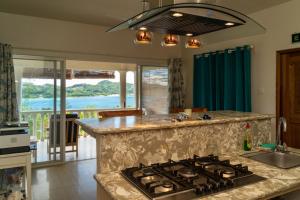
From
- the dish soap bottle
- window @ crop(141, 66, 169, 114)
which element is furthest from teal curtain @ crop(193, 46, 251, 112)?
the dish soap bottle

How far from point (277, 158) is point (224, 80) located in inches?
110

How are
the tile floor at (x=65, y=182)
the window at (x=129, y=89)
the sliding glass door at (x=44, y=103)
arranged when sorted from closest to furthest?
1. the tile floor at (x=65, y=182)
2. the sliding glass door at (x=44, y=103)
3. the window at (x=129, y=89)

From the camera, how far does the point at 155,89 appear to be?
226 inches

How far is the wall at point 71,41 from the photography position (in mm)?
4090

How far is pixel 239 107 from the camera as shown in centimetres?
422

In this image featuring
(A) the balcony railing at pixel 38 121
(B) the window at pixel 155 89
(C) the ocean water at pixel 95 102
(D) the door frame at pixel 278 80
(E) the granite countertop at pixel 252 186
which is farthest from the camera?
(C) the ocean water at pixel 95 102

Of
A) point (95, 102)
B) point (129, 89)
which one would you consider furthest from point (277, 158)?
point (95, 102)

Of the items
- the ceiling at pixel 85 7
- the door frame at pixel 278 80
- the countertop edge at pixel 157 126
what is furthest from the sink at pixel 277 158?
the ceiling at pixel 85 7

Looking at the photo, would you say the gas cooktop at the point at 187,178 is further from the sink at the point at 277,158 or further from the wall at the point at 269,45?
the wall at the point at 269,45

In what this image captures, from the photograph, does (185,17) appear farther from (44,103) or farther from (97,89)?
(97,89)

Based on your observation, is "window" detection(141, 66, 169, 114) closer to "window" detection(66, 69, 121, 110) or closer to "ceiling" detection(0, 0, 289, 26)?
"ceiling" detection(0, 0, 289, 26)

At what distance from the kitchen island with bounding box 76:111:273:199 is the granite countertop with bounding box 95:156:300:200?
0.02 m

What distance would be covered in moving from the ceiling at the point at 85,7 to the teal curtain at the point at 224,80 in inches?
30.5

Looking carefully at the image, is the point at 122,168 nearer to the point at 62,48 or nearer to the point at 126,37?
the point at 62,48
